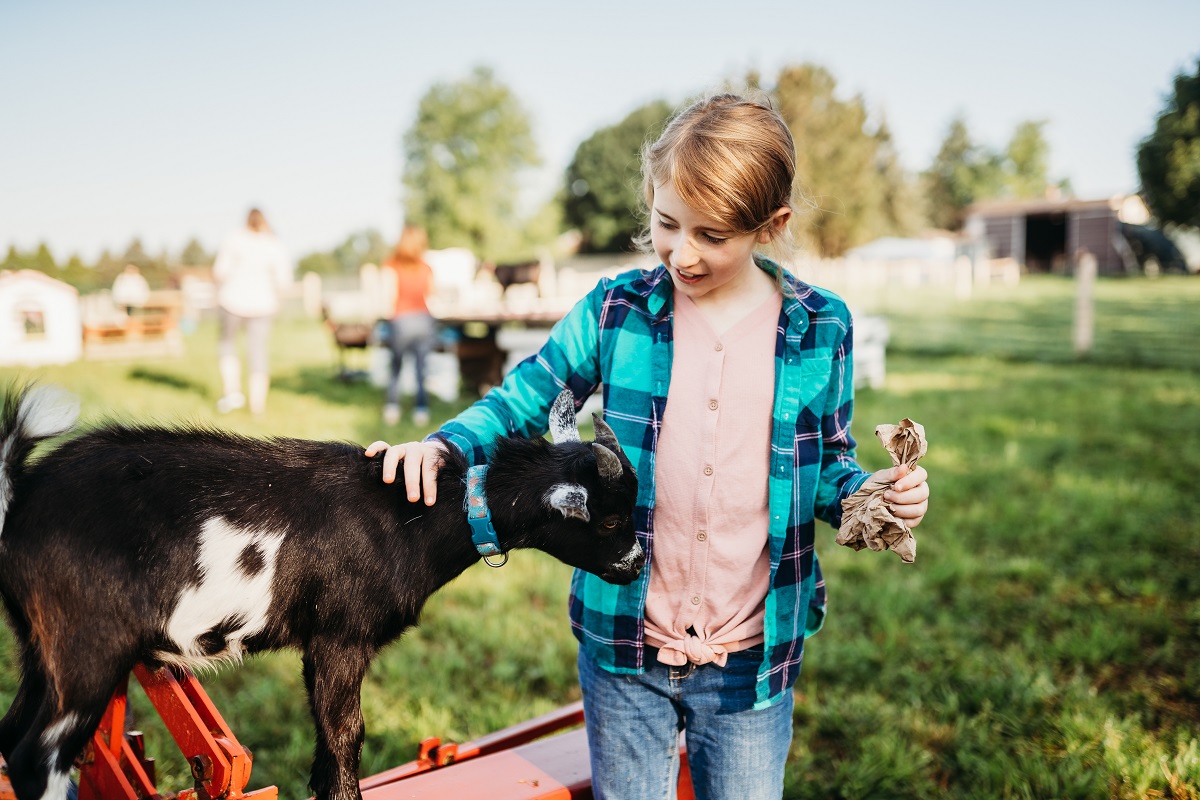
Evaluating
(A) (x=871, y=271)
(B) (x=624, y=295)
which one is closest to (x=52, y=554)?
(B) (x=624, y=295)

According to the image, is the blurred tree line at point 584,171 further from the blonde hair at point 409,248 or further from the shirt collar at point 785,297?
the shirt collar at point 785,297

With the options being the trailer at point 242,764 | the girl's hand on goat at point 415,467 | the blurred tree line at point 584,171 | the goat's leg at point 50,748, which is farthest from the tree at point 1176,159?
the blurred tree line at point 584,171

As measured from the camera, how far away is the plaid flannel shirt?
2088mm

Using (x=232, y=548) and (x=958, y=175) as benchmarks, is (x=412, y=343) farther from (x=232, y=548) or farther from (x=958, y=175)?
(x=958, y=175)

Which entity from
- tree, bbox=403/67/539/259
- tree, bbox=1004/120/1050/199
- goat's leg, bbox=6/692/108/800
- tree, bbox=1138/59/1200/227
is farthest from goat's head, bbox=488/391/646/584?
tree, bbox=1004/120/1050/199

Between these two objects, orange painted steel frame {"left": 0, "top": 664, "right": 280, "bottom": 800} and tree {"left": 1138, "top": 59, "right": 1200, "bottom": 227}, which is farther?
tree {"left": 1138, "top": 59, "right": 1200, "bottom": 227}

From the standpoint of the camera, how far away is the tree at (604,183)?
5469 centimetres

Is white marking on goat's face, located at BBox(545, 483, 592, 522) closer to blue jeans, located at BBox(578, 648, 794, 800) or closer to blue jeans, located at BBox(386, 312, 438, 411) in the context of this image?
blue jeans, located at BBox(578, 648, 794, 800)

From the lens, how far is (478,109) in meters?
49.8

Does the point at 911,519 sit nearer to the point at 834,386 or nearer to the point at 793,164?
the point at 834,386

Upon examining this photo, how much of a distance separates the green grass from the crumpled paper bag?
1527mm

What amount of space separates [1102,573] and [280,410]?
25.1 feet

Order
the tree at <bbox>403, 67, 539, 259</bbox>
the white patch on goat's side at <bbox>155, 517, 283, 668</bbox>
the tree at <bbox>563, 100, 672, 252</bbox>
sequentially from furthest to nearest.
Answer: the tree at <bbox>563, 100, 672, 252</bbox> < the tree at <bbox>403, 67, 539, 259</bbox> < the white patch on goat's side at <bbox>155, 517, 283, 668</bbox>

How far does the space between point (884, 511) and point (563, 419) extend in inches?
30.9
